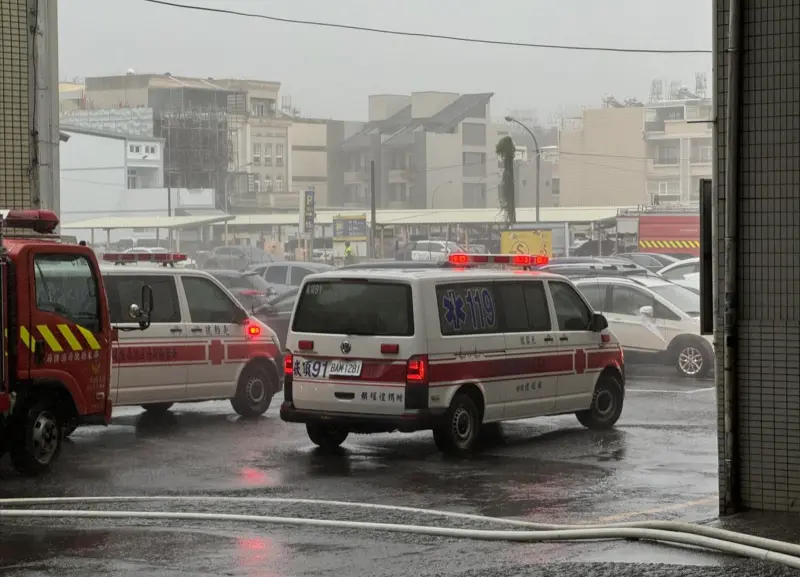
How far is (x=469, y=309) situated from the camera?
536 inches

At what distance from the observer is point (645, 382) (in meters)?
21.8

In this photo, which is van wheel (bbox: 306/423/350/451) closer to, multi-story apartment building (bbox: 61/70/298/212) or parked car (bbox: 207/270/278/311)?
parked car (bbox: 207/270/278/311)

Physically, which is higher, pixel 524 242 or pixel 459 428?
pixel 524 242

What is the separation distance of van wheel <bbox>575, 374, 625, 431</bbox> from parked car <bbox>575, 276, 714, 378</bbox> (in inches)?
259

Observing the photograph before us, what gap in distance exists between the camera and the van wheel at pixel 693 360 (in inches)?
878

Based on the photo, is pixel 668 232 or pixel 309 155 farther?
pixel 309 155

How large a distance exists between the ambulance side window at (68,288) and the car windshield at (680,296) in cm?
1274

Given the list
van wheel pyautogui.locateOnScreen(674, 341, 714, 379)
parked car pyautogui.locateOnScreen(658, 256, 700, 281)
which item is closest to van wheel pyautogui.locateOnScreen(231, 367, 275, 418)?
van wheel pyautogui.locateOnScreen(674, 341, 714, 379)

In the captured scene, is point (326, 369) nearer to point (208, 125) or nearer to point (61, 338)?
point (61, 338)

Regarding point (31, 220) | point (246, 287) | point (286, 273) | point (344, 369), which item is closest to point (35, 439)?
point (31, 220)

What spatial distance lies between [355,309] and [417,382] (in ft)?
3.41

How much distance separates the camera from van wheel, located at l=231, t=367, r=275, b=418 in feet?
55.3

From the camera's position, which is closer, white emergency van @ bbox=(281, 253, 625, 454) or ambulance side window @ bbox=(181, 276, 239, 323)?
white emergency van @ bbox=(281, 253, 625, 454)

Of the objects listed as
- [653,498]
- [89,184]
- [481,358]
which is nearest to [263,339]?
[481,358]
